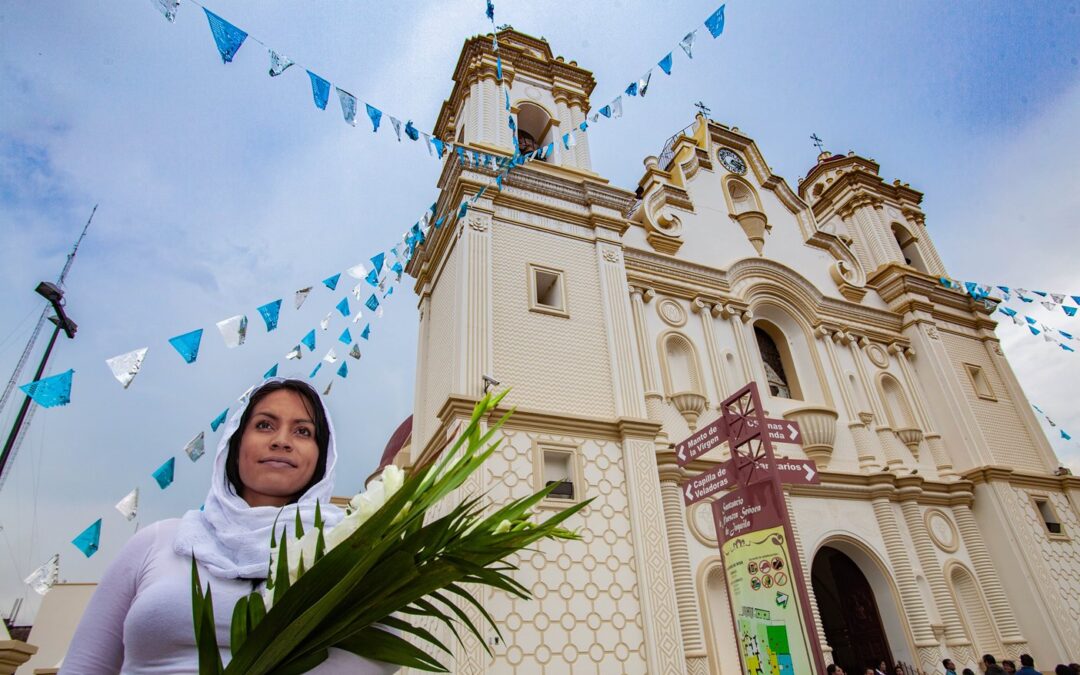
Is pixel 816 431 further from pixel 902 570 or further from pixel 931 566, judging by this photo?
pixel 931 566

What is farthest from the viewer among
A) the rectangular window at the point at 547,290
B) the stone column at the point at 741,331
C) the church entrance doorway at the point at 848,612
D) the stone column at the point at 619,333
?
the stone column at the point at 741,331

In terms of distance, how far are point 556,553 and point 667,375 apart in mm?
4041

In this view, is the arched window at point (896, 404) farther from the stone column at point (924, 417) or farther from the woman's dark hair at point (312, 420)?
the woman's dark hair at point (312, 420)

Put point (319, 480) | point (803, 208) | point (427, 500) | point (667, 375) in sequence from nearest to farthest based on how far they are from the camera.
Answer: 1. point (427, 500)
2. point (319, 480)
3. point (667, 375)
4. point (803, 208)

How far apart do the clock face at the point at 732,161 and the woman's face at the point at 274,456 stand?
46.2ft

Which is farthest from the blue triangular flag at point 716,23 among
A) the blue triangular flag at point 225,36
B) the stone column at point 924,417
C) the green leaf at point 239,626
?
the stone column at point 924,417

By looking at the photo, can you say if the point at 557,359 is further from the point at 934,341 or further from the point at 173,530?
the point at 934,341

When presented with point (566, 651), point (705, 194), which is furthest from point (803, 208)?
point (566, 651)

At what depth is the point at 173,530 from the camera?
170cm

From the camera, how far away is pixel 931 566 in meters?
10.1

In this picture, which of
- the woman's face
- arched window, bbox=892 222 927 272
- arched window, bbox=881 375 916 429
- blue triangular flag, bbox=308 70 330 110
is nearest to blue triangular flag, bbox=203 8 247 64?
blue triangular flag, bbox=308 70 330 110

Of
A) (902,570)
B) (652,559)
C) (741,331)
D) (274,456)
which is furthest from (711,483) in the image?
(902,570)

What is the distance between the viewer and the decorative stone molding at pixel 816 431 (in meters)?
10.5

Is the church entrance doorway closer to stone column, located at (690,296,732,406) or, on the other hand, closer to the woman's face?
stone column, located at (690,296,732,406)
